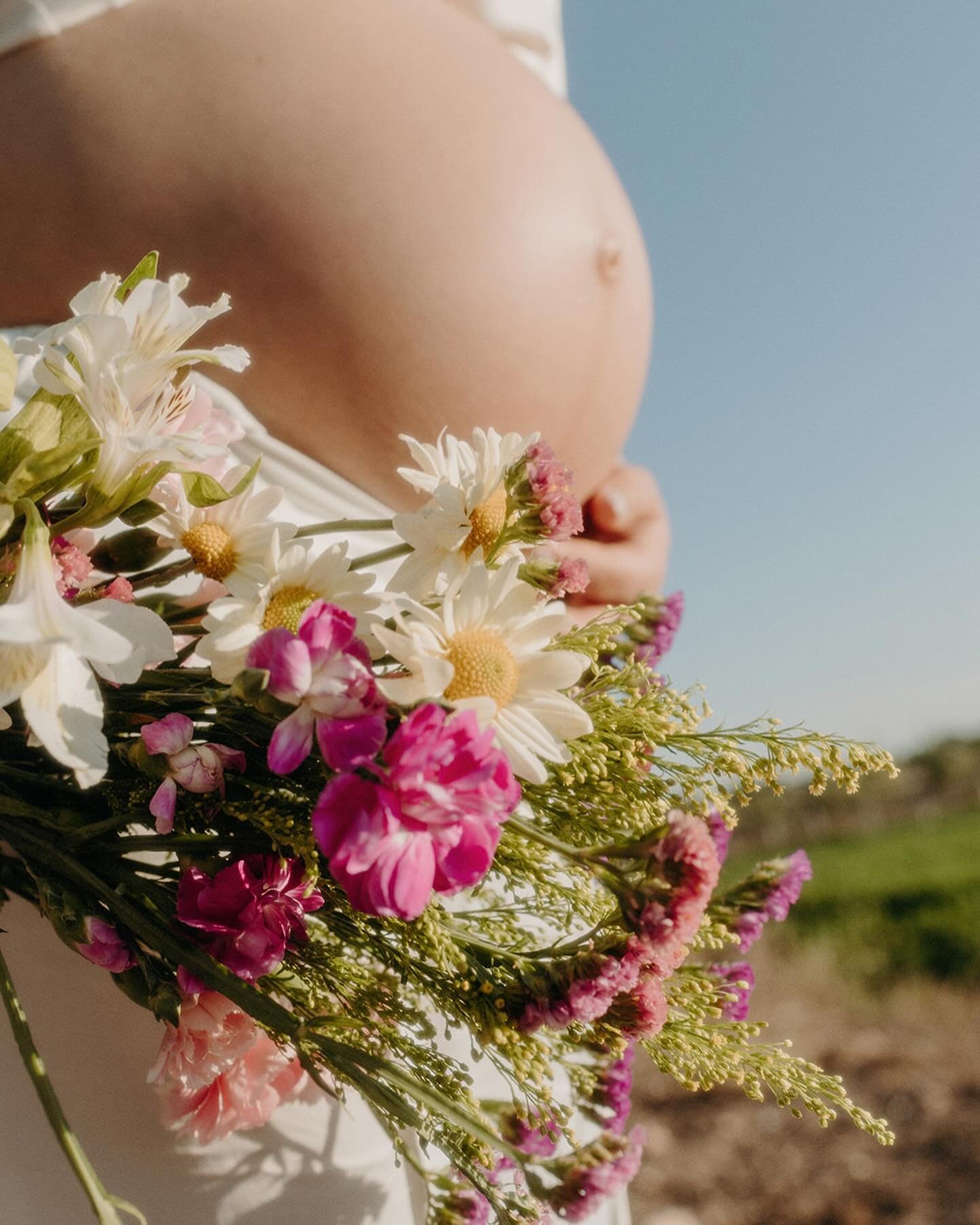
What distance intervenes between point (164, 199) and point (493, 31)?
55 centimetres

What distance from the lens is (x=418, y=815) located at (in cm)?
40

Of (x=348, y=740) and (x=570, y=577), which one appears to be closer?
(x=348, y=740)

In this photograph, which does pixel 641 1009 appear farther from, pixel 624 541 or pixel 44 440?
pixel 624 541

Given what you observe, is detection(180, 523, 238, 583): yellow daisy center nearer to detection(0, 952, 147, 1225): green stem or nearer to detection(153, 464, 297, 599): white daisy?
detection(153, 464, 297, 599): white daisy

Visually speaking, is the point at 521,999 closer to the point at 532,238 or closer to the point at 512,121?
the point at 532,238

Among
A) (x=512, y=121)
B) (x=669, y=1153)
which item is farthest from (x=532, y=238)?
(x=669, y=1153)

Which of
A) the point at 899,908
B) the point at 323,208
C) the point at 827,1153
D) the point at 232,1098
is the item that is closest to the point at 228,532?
the point at 232,1098

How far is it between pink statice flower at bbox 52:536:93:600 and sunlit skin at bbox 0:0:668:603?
430 mm

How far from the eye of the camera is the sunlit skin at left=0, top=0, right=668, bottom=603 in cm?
88

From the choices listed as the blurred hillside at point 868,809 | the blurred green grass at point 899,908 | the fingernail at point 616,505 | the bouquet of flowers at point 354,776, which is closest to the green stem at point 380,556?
the bouquet of flowers at point 354,776

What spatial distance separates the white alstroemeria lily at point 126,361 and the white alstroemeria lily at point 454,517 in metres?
0.10

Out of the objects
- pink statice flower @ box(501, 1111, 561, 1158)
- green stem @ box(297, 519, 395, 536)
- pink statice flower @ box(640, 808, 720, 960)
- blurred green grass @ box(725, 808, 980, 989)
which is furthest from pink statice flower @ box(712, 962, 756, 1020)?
blurred green grass @ box(725, 808, 980, 989)

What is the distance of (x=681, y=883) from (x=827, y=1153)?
3.71 m

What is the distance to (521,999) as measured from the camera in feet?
1.57
